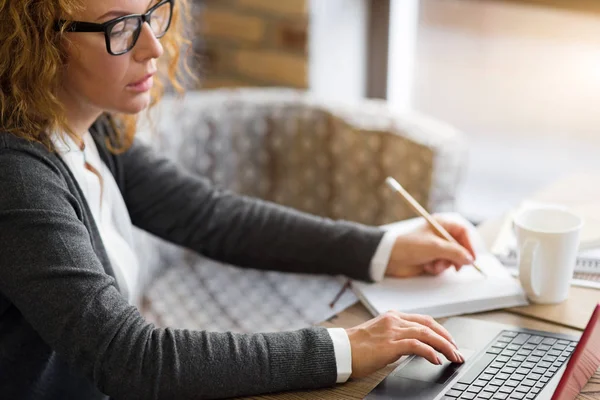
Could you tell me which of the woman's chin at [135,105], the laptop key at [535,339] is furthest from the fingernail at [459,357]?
the woman's chin at [135,105]

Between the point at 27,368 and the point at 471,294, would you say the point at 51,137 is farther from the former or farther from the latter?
the point at 471,294

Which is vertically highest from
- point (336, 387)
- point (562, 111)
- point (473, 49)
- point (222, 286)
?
point (473, 49)

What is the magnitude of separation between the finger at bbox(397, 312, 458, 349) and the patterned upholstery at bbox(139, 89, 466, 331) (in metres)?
0.65

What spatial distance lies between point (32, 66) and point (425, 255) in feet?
1.95

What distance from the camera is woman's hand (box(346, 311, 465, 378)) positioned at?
0.99 meters

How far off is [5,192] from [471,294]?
622mm

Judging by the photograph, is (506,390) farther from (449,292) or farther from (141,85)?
(141,85)

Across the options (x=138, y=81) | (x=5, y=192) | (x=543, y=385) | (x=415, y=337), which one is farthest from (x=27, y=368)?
(x=543, y=385)

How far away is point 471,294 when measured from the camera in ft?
3.80

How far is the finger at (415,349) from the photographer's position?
0.99 meters

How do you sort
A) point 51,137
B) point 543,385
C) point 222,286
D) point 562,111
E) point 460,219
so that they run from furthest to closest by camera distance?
point 562,111 → point 222,286 → point 460,219 → point 51,137 → point 543,385

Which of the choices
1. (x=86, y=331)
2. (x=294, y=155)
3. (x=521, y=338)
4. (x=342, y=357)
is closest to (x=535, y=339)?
(x=521, y=338)

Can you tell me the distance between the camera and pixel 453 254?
1211mm

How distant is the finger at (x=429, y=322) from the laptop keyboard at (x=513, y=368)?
0.16ft
